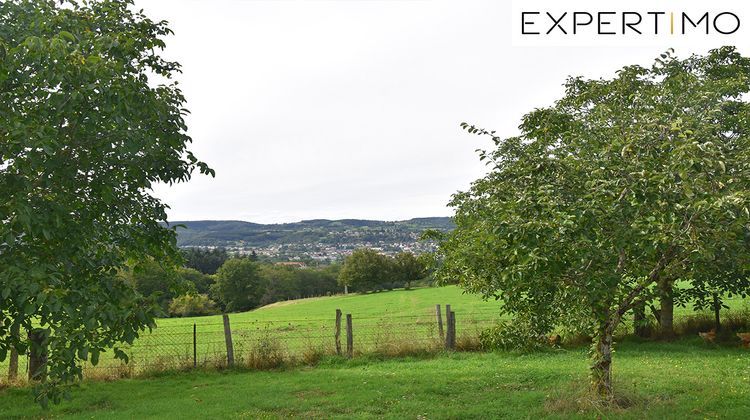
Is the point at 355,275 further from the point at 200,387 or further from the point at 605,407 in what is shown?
the point at 605,407

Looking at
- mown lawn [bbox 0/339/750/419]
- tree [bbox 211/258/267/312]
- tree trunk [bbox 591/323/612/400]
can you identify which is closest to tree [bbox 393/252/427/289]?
tree [bbox 211/258/267/312]

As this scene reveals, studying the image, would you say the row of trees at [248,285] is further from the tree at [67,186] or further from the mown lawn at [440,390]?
the tree at [67,186]

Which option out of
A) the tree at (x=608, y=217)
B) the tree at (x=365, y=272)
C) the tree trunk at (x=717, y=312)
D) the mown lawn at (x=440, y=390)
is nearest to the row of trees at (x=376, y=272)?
the tree at (x=365, y=272)

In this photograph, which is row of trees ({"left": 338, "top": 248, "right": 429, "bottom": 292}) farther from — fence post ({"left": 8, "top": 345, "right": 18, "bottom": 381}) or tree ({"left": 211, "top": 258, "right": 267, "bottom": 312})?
fence post ({"left": 8, "top": 345, "right": 18, "bottom": 381})

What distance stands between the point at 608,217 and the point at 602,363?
338cm

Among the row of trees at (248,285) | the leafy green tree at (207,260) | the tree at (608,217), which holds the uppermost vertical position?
the tree at (608,217)

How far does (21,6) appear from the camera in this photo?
724cm

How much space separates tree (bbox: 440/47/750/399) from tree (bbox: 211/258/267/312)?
75.2 m

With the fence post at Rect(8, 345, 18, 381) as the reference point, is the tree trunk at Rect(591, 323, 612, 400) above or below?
above

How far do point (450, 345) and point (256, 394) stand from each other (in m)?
7.35

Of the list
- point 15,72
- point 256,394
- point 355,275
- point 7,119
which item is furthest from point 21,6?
point 355,275

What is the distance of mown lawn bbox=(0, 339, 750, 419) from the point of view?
930 centimetres

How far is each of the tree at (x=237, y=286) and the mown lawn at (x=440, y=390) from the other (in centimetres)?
6773

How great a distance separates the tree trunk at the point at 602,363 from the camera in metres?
8.54
